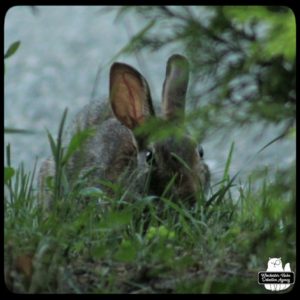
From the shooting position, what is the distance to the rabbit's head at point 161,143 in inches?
217

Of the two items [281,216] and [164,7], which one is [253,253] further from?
[164,7]

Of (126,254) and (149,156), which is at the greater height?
(149,156)

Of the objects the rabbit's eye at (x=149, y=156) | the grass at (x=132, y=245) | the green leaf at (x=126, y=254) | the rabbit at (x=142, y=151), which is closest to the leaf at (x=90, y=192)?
the grass at (x=132, y=245)

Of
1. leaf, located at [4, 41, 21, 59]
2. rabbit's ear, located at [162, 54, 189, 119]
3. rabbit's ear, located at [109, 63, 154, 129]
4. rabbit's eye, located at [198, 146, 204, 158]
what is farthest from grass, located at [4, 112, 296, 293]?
rabbit's eye, located at [198, 146, 204, 158]

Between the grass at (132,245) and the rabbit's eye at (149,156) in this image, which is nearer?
the grass at (132,245)

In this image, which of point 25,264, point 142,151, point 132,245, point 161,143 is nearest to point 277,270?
point 132,245

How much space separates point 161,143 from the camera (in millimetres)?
5773

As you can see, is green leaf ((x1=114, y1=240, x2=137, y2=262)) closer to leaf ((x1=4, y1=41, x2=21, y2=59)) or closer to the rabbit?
leaf ((x1=4, y1=41, x2=21, y2=59))

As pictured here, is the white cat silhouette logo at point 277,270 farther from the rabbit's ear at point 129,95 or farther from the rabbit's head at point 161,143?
the rabbit's ear at point 129,95

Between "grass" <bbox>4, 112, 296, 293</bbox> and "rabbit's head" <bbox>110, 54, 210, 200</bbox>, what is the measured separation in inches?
37.5

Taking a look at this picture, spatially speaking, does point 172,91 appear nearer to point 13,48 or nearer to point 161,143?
point 161,143

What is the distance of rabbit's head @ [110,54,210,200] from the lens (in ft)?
18.1

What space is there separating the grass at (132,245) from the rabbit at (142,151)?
2.00ft

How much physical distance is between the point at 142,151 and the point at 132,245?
190cm
